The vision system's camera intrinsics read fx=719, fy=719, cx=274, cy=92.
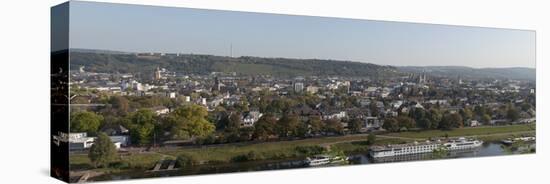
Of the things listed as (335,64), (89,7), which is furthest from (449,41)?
(89,7)

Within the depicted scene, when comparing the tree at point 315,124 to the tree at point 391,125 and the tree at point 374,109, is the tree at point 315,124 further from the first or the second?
the tree at point 391,125

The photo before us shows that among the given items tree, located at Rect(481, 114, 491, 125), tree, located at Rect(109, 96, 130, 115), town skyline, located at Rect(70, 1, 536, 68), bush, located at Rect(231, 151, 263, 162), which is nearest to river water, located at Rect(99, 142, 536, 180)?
bush, located at Rect(231, 151, 263, 162)

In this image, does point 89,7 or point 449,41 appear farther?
point 449,41

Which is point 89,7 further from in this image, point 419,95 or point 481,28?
point 481,28

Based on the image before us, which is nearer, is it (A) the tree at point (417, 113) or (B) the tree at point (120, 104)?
(B) the tree at point (120, 104)

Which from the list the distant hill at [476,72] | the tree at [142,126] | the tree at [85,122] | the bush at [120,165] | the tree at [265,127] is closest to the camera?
the tree at [85,122]

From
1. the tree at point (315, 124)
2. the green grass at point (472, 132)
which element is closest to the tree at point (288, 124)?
the tree at point (315, 124)
